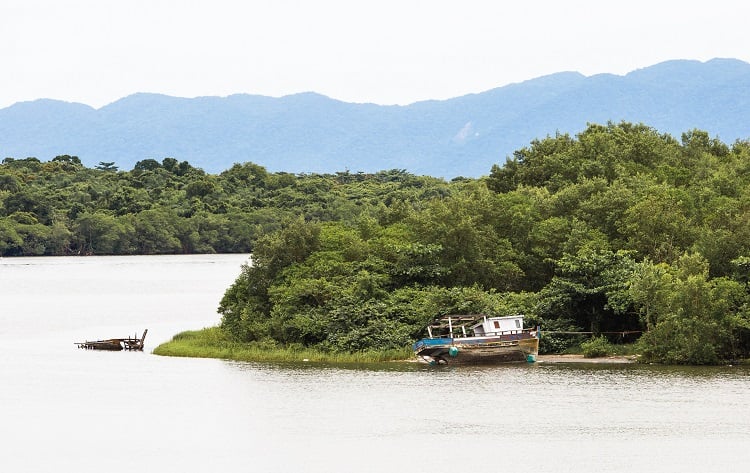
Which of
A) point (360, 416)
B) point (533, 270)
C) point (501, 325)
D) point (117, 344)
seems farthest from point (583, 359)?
point (117, 344)

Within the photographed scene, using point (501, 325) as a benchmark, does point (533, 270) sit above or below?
above

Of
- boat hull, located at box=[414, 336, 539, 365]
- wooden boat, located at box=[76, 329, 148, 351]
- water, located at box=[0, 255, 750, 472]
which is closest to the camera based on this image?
water, located at box=[0, 255, 750, 472]

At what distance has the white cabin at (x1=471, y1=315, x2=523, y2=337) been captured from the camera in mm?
66125

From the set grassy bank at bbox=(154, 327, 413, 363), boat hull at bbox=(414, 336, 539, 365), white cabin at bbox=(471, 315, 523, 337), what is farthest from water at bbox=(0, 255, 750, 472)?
white cabin at bbox=(471, 315, 523, 337)

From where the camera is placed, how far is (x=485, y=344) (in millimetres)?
66062

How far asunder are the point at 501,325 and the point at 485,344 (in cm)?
140

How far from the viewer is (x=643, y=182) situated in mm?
82875

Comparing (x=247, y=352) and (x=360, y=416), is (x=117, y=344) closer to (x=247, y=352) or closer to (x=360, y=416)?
(x=247, y=352)

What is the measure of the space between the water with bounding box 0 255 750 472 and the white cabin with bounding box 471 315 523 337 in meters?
2.50

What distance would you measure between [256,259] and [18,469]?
34.7 m

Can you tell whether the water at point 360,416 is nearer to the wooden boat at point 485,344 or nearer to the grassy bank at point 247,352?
the wooden boat at point 485,344

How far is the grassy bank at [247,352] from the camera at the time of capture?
67562 mm

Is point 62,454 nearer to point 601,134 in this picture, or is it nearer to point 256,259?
point 256,259

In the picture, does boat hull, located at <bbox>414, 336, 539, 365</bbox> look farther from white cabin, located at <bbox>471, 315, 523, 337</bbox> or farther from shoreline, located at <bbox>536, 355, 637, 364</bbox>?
shoreline, located at <bbox>536, 355, 637, 364</bbox>
